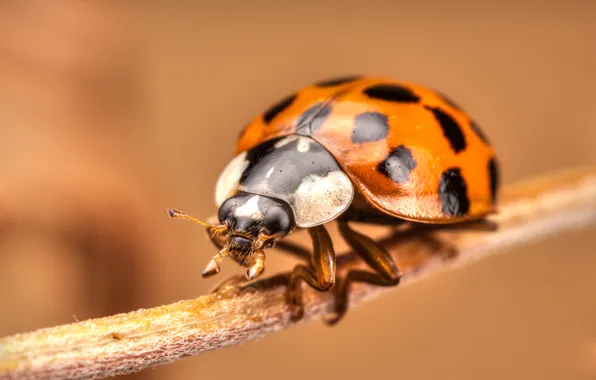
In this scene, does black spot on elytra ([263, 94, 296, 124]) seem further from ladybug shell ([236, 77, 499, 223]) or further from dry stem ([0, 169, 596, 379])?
dry stem ([0, 169, 596, 379])

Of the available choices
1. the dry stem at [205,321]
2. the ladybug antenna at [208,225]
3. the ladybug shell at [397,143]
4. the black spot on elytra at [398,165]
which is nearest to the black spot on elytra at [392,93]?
the ladybug shell at [397,143]

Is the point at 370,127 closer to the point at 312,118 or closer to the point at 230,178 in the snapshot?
the point at 312,118

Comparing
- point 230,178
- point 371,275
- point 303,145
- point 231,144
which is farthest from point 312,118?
Result: point 231,144

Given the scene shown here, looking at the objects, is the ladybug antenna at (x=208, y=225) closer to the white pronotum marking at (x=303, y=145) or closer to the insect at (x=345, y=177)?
the insect at (x=345, y=177)

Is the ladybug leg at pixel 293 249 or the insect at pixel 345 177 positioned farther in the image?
the ladybug leg at pixel 293 249

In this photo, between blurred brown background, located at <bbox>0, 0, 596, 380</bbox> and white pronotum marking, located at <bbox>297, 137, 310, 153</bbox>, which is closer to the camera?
white pronotum marking, located at <bbox>297, 137, 310, 153</bbox>

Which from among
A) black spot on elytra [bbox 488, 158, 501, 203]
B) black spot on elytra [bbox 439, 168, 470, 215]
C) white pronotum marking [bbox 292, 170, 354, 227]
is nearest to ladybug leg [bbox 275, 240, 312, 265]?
white pronotum marking [bbox 292, 170, 354, 227]
